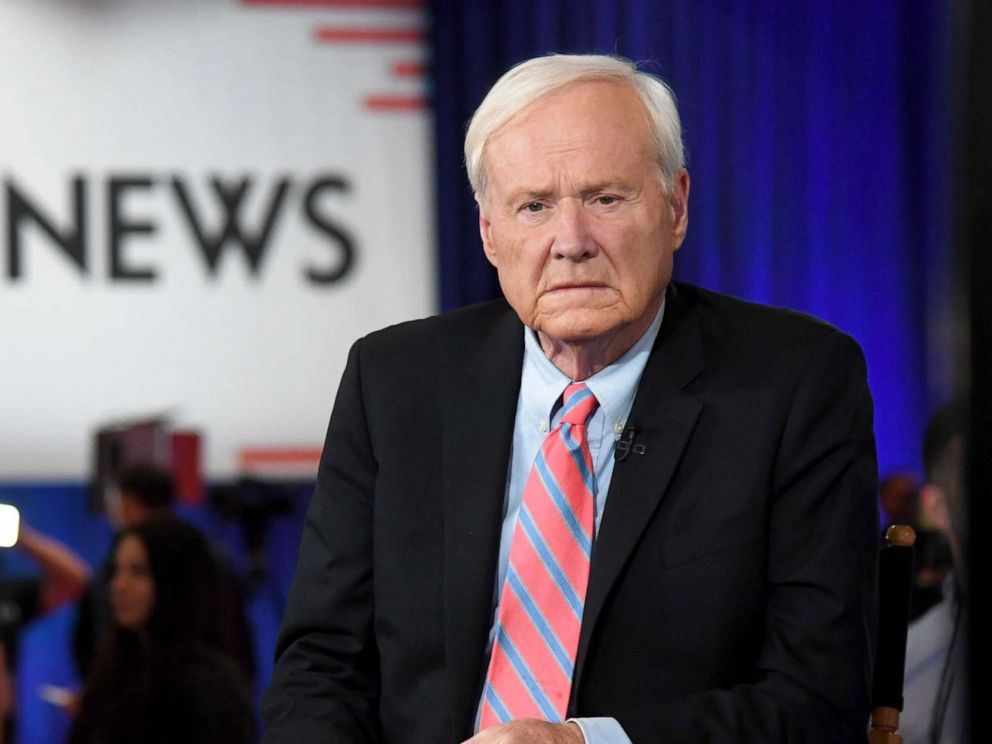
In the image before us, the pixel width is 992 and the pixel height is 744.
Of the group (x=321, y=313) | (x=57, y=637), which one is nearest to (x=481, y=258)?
(x=321, y=313)

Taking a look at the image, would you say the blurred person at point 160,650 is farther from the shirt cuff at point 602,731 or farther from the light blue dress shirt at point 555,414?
the shirt cuff at point 602,731

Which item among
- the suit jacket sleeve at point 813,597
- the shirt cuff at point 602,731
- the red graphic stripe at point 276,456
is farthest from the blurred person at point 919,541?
the red graphic stripe at point 276,456

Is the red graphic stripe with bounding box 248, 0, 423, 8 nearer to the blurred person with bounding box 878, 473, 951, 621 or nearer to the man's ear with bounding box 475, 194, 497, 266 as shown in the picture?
the blurred person with bounding box 878, 473, 951, 621

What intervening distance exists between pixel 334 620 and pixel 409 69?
334 centimetres

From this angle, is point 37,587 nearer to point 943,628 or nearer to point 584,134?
point 943,628

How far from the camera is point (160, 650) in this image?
175 inches

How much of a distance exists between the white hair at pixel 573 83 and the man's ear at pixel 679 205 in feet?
0.07

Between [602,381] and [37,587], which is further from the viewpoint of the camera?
[37,587]

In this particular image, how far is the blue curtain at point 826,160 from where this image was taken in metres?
4.17

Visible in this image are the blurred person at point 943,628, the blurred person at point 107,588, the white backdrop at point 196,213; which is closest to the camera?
the blurred person at point 943,628

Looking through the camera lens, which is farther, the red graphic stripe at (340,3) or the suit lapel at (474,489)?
the red graphic stripe at (340,3)

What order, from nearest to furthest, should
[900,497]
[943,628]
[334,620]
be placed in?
1. [334,620]
2. [943,628]
3. [900,497]

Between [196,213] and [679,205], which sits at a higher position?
[679,205]

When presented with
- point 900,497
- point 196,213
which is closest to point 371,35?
point 196,213
